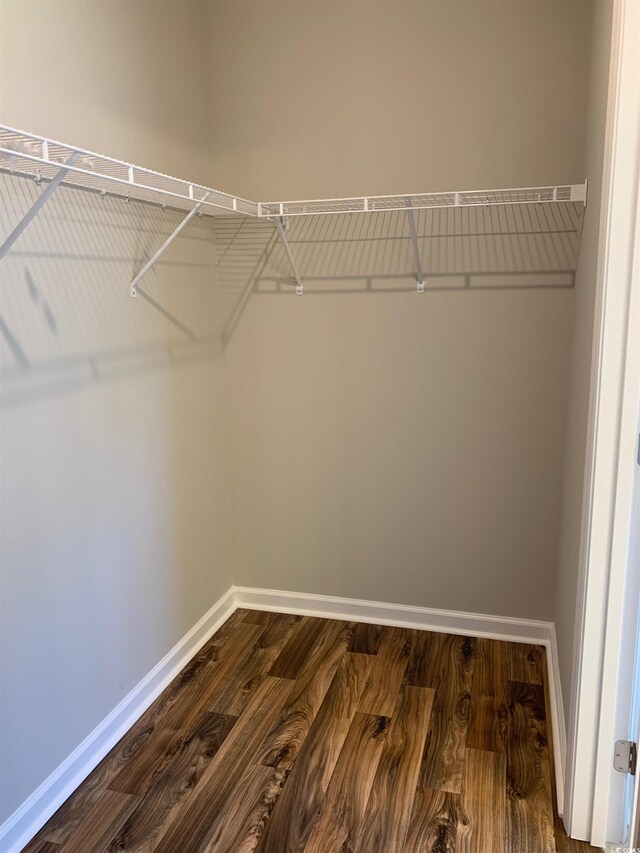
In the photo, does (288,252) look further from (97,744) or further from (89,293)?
(97,744)

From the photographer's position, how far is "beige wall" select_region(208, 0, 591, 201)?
2.14 meters

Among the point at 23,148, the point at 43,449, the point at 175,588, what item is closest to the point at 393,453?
the point at 175,588

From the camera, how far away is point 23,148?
4.78ft

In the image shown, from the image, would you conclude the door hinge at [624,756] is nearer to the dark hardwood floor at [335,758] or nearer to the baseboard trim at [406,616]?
the dark hardwood floor at [335,758]

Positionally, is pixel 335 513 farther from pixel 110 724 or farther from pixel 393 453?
pixel 110 724

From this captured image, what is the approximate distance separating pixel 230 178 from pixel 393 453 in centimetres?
123

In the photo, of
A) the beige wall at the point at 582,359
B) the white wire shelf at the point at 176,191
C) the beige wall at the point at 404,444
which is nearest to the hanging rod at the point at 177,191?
the white wire shelf at the point at 176,191

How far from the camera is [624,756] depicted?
5.18ft

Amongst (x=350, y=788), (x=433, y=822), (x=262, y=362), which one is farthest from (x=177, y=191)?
(x=433, y=822)

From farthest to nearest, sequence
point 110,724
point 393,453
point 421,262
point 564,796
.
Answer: point 393,453
point 421,262
point 110,724
point 564,796

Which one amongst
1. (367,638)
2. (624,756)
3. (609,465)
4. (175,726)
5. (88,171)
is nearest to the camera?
(88,171)

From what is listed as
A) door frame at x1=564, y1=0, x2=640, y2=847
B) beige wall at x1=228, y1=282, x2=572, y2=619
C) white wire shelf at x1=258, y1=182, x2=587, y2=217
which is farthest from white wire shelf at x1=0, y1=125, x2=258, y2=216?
door frame at x1=564, y1=0, x2=640, y2=847

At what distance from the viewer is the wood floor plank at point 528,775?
1.65 metres

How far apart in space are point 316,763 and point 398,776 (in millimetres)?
239
